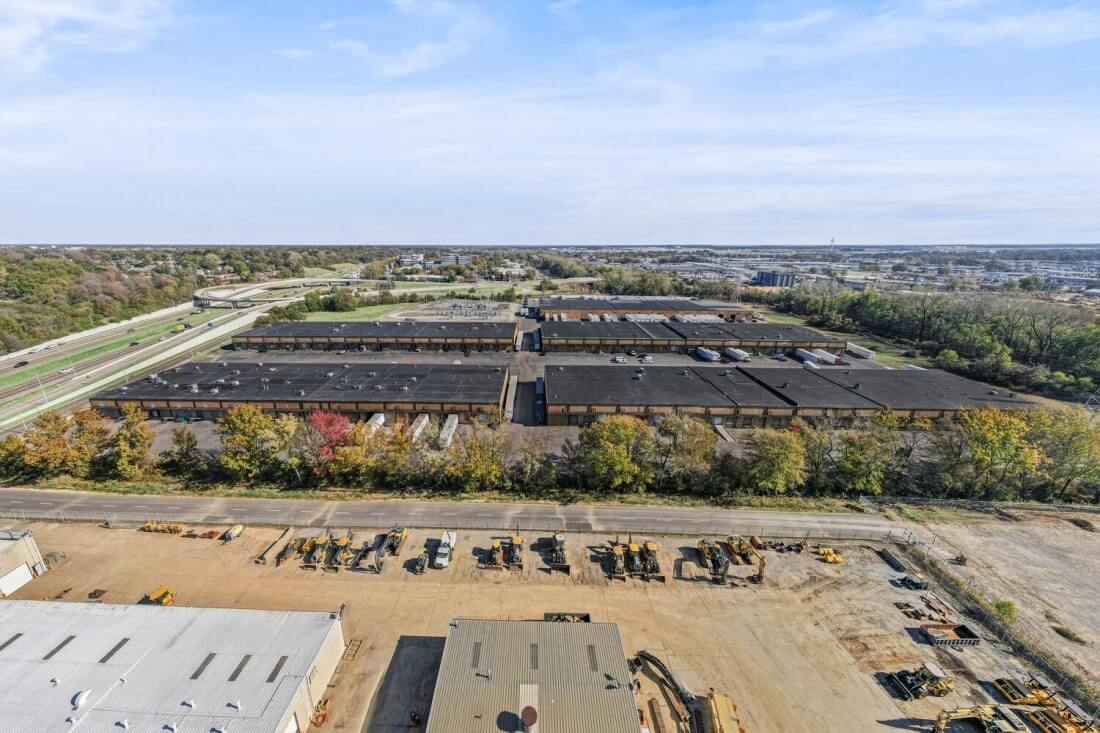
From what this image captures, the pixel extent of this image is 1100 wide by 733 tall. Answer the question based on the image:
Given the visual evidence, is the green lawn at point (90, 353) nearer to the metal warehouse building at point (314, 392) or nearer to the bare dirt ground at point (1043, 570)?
the metal warehouse building at point (314, 392)

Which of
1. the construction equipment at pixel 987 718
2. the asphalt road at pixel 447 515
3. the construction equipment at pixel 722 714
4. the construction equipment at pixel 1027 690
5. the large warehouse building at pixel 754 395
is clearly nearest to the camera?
the construction equipment at pixel 722 714

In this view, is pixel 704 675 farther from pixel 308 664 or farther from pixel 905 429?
pixel 905 429

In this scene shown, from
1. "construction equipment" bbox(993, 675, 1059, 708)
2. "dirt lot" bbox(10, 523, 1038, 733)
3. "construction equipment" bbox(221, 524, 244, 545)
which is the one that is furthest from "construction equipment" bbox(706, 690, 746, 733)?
"construction equipment" bbox(221, 524, 244, 545)

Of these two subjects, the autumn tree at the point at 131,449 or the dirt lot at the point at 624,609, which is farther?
the autumn tree at the point at 131,449

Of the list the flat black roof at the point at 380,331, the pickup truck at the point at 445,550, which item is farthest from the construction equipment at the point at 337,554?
the flat black roof at the point at 380,331

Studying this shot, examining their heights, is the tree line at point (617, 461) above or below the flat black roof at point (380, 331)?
below

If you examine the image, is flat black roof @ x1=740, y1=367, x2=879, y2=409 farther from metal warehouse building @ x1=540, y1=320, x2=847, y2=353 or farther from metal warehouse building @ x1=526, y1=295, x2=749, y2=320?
metal warehouse building @ x1=526, y1=295, x2=749, y2=320
